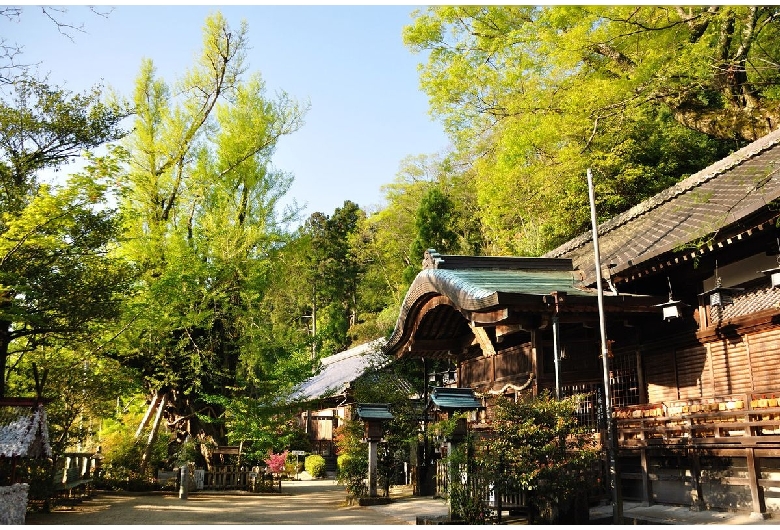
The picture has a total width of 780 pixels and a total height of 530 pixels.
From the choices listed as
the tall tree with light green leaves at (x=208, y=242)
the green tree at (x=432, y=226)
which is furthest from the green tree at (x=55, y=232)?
the green tree at (x=432, y=226)

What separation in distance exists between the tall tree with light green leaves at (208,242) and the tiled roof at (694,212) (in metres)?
10.4

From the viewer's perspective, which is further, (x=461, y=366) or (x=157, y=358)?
(x=157, y=358)

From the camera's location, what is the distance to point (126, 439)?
64.0 feet

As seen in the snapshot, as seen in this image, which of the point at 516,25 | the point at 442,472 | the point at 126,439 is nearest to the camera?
the point at 442,472

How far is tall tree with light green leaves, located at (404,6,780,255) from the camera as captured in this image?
17750mm

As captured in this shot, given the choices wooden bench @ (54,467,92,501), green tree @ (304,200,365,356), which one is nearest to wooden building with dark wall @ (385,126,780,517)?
wooden bench @ (54,467,92,501)

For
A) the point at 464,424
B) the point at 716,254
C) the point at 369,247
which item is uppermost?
the point at 369,247

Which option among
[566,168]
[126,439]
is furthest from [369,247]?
[126,439]

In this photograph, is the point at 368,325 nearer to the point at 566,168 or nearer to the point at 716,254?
the point at 566,168

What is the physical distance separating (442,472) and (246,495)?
6.08 m

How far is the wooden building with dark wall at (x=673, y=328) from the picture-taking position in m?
9.69

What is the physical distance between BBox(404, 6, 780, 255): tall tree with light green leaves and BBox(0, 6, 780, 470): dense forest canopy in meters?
0.08

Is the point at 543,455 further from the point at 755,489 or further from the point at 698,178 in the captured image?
the point at 698,178

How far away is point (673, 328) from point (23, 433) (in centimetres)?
1163
